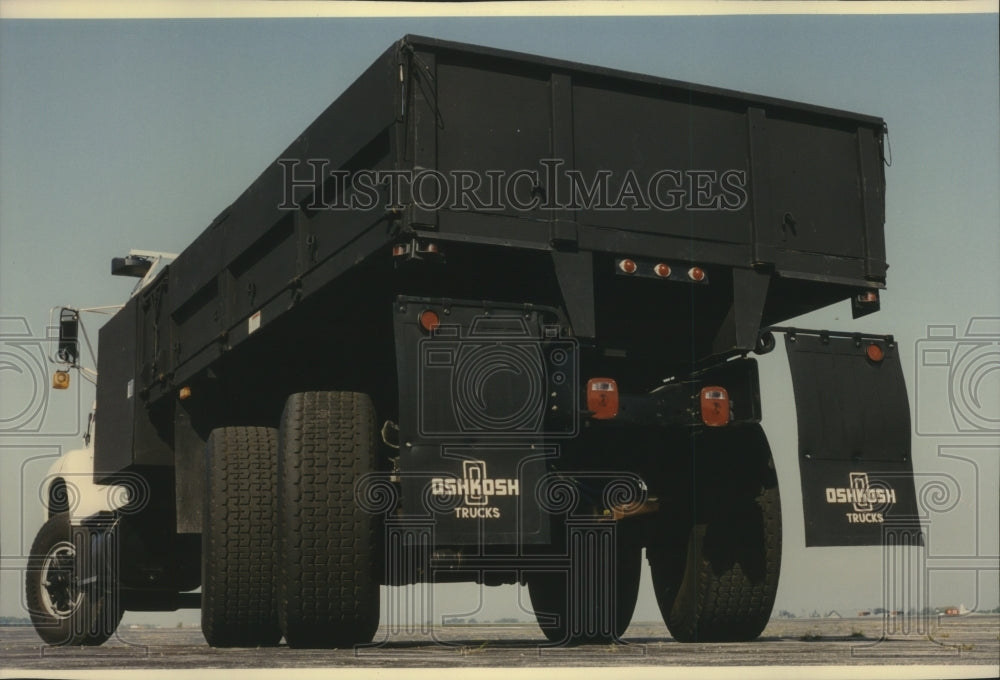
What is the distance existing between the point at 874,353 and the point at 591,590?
2.42 metres

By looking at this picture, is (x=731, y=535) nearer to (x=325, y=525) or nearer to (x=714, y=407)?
(x=714, y=407)

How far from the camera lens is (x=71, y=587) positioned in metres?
12.8

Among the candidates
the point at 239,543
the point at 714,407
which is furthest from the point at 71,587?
the point at 714,407

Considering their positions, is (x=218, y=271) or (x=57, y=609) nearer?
(x=218, y=271)

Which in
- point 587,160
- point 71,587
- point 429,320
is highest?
point 587,160

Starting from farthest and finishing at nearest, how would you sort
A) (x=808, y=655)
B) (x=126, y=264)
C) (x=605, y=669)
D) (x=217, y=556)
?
(x=126, y=264) < (x=217, y=556) < (x=808, y=655) < (x=605, y=669)

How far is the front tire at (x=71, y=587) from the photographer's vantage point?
12.5 metres

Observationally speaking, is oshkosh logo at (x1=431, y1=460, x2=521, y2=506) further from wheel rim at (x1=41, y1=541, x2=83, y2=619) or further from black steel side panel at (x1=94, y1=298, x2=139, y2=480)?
wheel rim at (x1=41, y1=541, x2=83, y2=619)

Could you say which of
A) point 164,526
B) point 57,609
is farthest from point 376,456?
point 57,609

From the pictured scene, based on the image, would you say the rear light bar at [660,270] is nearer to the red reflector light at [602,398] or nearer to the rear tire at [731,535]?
the red reflector light at [602,398]

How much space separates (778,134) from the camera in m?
8.73

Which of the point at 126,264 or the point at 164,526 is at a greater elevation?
the point at 126,264

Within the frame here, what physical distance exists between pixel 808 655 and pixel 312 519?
2.75 metres

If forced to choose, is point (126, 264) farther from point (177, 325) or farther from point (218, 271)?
point (218, 271)
